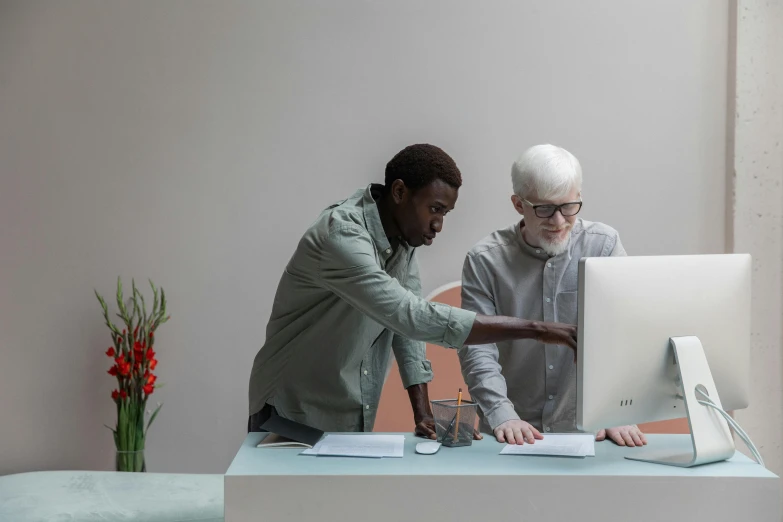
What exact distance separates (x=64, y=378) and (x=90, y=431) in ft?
0.87

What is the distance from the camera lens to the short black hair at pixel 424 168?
2.09 m

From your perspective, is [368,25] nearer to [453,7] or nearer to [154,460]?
[453,7]

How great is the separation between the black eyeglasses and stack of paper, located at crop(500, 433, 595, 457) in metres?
0.57

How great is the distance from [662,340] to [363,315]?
0.80m

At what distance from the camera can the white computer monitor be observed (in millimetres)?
1692

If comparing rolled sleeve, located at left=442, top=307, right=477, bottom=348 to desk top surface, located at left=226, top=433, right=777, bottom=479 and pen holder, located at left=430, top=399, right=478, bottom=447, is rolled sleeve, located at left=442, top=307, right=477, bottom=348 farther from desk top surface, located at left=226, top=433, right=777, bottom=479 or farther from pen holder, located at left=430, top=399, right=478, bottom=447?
desk top surface, located at left=226, top=433, right=777, bottom=479

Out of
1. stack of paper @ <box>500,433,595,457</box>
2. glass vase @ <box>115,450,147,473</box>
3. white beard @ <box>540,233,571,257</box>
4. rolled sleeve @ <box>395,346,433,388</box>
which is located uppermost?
white beard @ <box>540,233,571,257</box>

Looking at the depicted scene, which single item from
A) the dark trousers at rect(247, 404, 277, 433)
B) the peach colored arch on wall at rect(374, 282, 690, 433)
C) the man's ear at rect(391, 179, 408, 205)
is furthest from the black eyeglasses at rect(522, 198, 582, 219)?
the peach colored arch on wall at rect(374, 282, 690, 433)

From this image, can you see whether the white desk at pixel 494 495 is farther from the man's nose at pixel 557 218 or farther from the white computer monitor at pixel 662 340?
the man's nose at pixel 557 218

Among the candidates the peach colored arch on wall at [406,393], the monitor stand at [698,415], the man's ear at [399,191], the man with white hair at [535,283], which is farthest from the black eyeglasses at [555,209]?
the peach colored arch on wall at [406,393]

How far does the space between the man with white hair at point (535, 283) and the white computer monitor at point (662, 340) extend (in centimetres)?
39

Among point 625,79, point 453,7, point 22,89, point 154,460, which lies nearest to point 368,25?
point 453,7

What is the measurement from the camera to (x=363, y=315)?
2.20 meters

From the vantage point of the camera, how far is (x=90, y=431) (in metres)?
3.62
